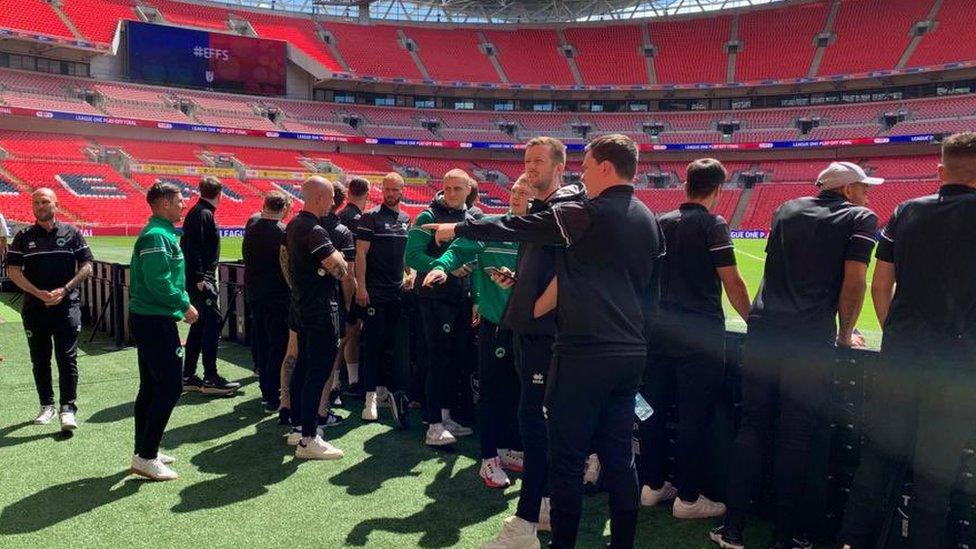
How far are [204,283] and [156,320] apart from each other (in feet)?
7.85

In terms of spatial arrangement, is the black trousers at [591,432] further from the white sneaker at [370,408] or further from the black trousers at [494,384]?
the white sneaker at [370,408]

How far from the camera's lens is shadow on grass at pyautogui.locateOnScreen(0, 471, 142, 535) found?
3963 mm

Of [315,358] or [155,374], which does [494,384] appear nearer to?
[315,358]

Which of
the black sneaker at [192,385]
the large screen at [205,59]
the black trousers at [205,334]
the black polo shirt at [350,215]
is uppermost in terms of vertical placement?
the large screen at [205,59]

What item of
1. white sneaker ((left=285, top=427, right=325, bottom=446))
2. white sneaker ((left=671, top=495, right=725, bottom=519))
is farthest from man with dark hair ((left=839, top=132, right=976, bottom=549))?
white sneaker ((left=285, top=427, right=325, bottom=446))

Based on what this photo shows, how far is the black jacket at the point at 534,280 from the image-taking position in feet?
11.2

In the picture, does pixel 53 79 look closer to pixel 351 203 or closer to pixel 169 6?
pixel 169 6

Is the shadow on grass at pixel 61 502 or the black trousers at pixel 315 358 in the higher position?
the black trousers at pixel 315 358

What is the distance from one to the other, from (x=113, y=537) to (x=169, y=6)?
52.2m

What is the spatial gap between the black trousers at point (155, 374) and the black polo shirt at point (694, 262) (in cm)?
342

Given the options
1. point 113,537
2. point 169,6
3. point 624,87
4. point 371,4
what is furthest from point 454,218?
point 371,4

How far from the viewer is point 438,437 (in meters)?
5.46

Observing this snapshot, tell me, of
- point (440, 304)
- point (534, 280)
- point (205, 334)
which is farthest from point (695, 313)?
point (205, 334)

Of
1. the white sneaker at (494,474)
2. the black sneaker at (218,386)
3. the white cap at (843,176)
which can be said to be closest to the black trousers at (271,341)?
the black sneaker at (218,386)
